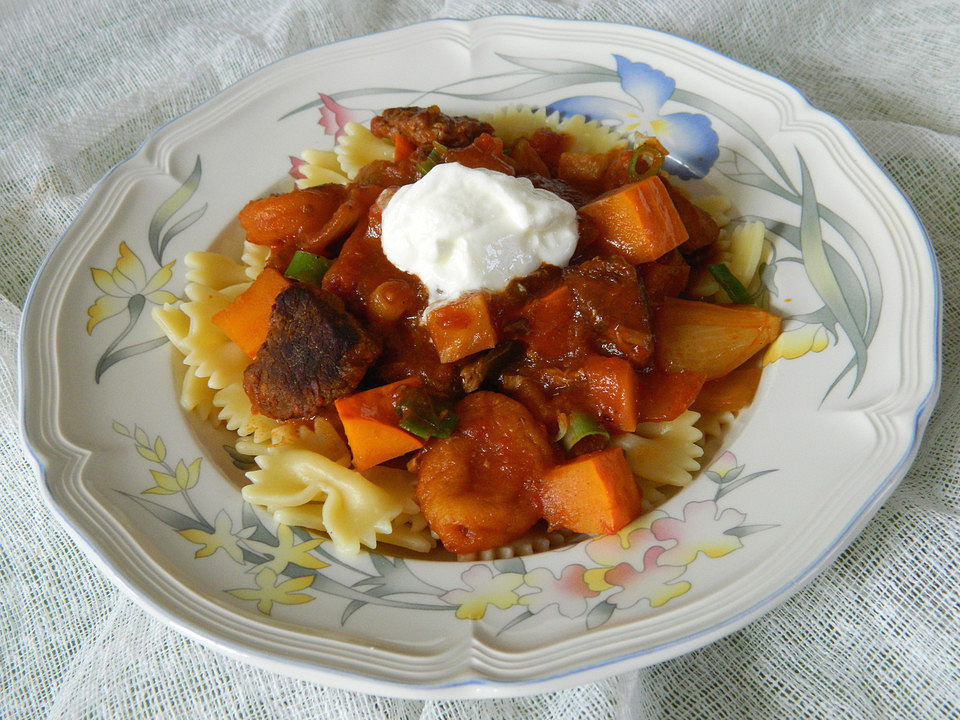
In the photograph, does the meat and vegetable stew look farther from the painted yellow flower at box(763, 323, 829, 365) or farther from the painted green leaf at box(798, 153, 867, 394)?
the painted green leaf at box(798, 153, 867, 394)

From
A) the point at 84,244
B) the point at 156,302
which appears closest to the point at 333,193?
the point at 156,302

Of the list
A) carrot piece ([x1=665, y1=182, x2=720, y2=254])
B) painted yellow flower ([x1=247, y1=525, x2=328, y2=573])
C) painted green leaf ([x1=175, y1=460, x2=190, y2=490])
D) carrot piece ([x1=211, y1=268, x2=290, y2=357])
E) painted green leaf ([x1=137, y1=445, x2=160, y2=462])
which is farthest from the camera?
carrot piece ([x1=665, y1=182, x2=720, y2=254])

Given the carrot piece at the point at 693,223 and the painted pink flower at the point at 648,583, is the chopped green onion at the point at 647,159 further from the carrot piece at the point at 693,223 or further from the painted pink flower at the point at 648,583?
the painted pink flower at the point at 648,583

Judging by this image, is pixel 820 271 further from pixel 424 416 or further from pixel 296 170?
pixel 296 170

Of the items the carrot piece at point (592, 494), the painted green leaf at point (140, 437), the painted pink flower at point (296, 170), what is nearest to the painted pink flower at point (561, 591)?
the carrot piece at point (592, 494)

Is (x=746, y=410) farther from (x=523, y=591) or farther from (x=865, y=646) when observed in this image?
(x=523, y=591)

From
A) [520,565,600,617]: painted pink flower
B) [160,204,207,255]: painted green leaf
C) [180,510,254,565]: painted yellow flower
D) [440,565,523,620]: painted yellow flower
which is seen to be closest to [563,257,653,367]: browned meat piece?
[520,565,600,617]: painted pink flower
